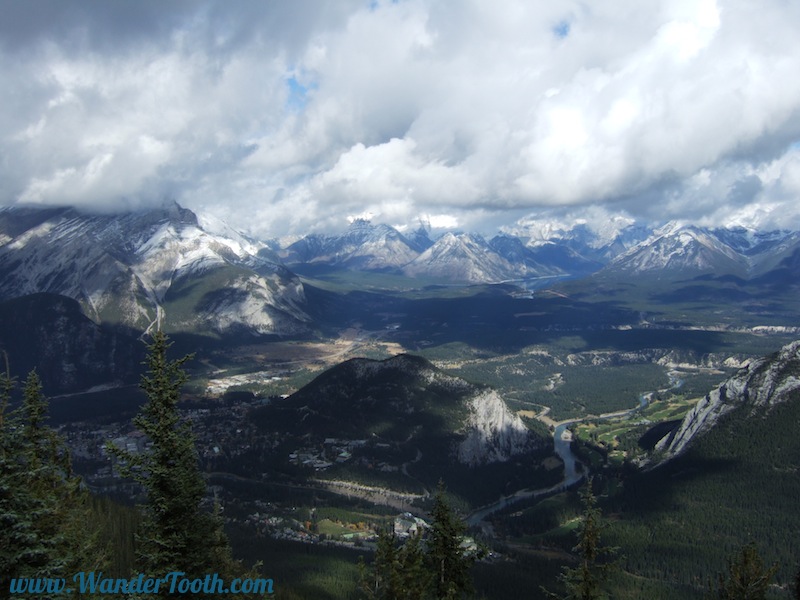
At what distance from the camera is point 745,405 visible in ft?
579

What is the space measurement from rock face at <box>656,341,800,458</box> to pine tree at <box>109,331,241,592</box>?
17830 centimetres

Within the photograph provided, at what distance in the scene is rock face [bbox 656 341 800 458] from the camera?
566 ft

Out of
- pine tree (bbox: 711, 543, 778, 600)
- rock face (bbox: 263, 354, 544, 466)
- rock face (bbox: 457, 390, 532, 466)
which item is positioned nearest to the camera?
pine tree (bbox: 711, 543, 778, 600)

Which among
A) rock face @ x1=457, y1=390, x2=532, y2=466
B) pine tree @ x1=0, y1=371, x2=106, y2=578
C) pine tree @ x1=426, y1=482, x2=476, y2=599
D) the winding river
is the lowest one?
the winding river

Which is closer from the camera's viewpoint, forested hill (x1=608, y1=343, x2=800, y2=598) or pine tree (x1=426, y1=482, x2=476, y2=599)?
pine tree (x1=426, y1=482, x2=476, y2=599)

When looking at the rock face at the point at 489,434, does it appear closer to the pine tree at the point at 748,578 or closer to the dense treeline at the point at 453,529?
the dense treeline at the point at 453,529

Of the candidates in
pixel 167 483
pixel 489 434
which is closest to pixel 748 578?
pixel 167 483

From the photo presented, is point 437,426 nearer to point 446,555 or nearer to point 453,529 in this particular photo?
point 446,555

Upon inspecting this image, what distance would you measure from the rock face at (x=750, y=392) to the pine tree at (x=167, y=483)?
585ft

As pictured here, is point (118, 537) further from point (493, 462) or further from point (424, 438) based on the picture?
point (493, 462)

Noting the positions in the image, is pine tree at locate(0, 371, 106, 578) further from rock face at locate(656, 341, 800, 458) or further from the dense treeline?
rock face at locate(656, 341, 800, 458)

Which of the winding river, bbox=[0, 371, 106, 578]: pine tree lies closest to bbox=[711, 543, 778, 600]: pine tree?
bbox=[0, 371, 106, 578]: pine tree

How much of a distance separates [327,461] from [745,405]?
403 feet

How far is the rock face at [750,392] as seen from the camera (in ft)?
566
